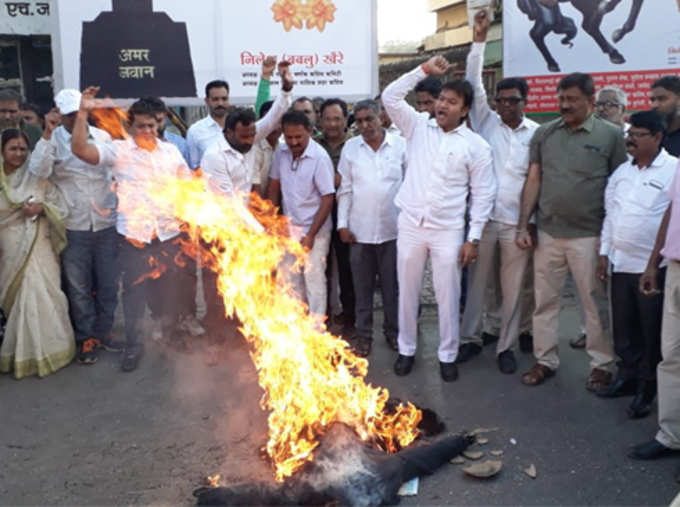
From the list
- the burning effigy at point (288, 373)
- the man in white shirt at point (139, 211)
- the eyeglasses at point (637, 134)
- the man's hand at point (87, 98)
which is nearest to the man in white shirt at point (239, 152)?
the burning effigy at point (288, 373)

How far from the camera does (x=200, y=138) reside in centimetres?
658

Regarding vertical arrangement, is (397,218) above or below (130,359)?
above

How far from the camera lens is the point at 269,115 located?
5895mm

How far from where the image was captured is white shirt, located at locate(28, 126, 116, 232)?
5.68 meters

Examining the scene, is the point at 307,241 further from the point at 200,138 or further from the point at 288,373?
the point at 288,373

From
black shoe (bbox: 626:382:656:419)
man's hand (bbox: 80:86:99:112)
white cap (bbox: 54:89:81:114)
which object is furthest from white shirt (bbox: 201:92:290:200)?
black shoe (bbox: 626:382:656:419)

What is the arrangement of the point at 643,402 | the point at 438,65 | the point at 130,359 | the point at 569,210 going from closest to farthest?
the point at 643,402
the point at 569,210
the point at 438,65
the point at 130,359

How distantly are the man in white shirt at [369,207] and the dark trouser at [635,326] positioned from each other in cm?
200

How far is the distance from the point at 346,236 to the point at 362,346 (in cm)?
106

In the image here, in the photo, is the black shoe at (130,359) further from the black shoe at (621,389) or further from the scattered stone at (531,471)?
the black shoe at (621,389)

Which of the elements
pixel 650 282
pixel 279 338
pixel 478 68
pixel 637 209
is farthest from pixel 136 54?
pixel 650 282

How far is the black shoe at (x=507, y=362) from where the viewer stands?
550 cm

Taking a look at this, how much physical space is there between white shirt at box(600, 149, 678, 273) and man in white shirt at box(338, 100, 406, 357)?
1.95 m

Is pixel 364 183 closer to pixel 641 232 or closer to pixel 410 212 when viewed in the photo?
pixel 410 212
